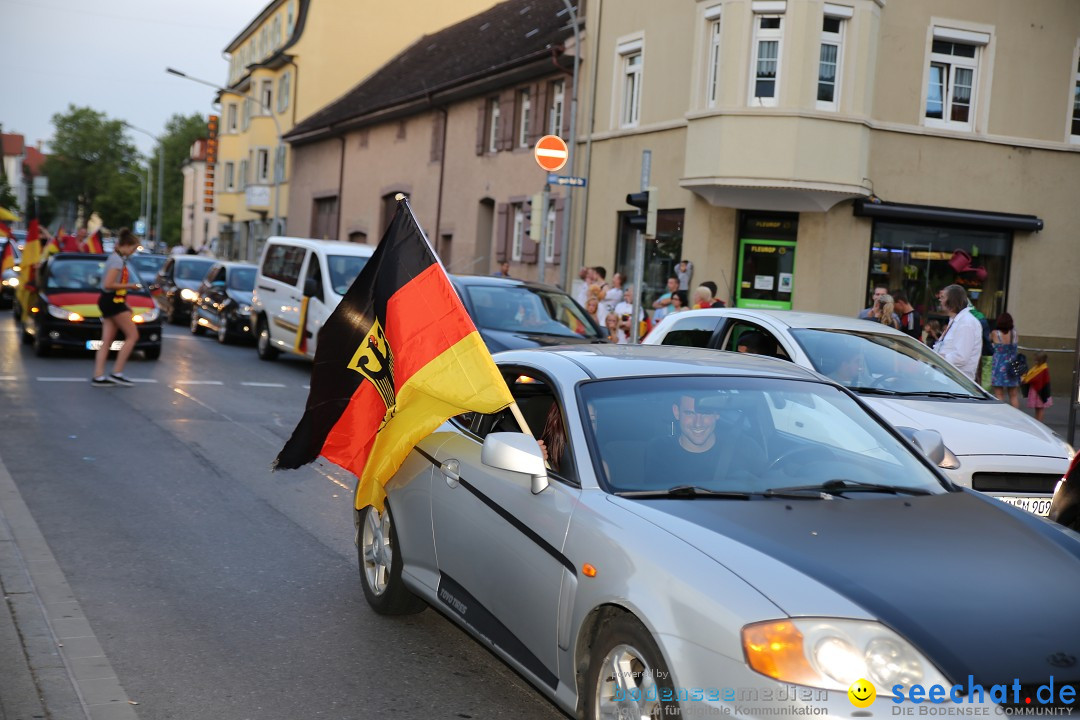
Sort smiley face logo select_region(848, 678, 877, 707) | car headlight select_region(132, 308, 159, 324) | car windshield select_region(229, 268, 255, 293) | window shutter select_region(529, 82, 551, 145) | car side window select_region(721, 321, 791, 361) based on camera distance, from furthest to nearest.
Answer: window shutter select_region(529, 82, 551, 145)
car windshield select_region(229, 268, 255, 293)
car headlight select_region(132, 308, 159, 324)
car side window select_region(721, 321, 791, 361)
smiley face logo select_region(848, 678, 877, 707)

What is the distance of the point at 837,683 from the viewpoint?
132 inches

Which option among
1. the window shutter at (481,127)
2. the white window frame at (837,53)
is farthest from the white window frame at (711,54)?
the window shutter at (481,127)

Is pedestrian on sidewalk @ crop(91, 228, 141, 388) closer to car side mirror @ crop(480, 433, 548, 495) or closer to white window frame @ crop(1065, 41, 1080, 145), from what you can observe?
car side mirror @ crop(480, 433, 548, 495)

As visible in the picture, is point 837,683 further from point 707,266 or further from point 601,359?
point 707,266

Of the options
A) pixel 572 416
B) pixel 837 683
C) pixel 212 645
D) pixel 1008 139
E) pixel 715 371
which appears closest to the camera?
pixel 837 683

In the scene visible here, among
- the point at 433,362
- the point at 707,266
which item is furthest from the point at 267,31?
the point at 433,362

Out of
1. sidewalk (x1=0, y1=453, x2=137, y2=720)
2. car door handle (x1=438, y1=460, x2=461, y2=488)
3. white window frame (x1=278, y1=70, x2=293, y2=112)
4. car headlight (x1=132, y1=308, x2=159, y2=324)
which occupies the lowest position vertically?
sidewalk (x1=0, y1=453, x2=137, y2=720)

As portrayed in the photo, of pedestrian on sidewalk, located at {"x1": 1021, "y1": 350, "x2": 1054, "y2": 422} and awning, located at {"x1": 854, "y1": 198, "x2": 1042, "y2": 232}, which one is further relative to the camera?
awning, located at {"x1": 854, "y1": 198, "x2": 1042, "y2": 232}

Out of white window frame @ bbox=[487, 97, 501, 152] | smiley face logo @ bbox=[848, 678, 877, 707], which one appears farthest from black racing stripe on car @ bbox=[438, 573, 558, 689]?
white window frame @ bbox=[487, 97, 501, 152]

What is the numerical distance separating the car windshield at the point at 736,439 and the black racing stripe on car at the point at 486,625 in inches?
28.5

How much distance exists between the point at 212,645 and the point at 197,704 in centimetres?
79

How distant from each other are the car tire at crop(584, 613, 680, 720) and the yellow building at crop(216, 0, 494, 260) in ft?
146

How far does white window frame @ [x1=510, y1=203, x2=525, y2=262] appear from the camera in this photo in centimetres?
3130

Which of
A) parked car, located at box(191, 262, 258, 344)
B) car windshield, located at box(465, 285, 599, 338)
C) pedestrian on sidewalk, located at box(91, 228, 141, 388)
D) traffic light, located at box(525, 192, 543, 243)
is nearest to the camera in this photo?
car windshield, located at box(465, 285, 599, 338)
